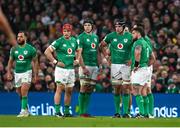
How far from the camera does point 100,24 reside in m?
24.5

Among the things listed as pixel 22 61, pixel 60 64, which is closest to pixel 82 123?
pixel 60 64

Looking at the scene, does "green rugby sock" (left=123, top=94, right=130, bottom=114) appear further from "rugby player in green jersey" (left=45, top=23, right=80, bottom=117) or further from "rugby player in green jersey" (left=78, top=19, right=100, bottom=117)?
"rugby player in green jersey" (left=45, top=23, right=80, bottom=117)

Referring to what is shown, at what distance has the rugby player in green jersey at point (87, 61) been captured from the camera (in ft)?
59.0

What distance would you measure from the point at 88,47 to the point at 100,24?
21.4 feet

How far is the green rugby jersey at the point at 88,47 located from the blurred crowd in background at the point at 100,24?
3659mm

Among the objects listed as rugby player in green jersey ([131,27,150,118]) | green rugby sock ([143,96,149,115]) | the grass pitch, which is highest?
rugby player in green jersey ([131,27,150,118])

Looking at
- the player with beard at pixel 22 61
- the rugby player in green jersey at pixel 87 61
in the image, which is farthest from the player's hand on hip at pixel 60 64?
the player with beard at pixel 22 61

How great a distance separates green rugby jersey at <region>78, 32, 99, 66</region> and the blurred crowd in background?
12.0ft

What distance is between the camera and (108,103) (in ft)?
69.6

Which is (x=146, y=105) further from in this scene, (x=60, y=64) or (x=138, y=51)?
(x=60, y=64)

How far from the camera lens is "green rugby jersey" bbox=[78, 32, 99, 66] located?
18.0 meters

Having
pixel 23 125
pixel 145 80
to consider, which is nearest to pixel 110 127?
pixel 23 125

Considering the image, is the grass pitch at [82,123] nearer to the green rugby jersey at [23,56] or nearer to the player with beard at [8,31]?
the green rugby jersey at [23,56]

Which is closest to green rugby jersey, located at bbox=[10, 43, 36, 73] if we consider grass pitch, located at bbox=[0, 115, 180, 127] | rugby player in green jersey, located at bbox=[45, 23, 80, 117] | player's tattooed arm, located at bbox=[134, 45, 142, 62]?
rugby player in green jersey, located at bbox=[45, 23, 80, 117]
